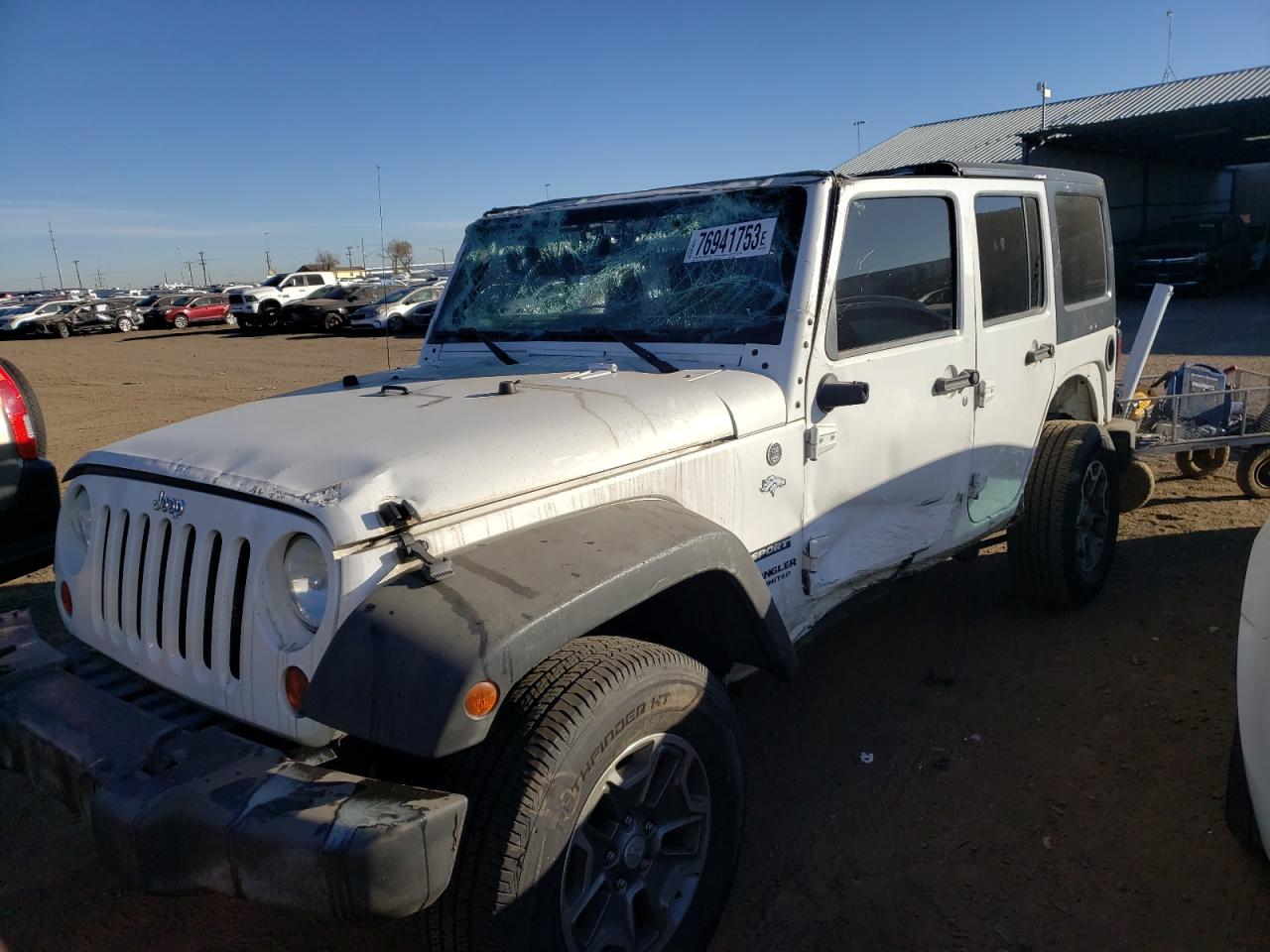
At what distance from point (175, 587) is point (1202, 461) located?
22.9ft

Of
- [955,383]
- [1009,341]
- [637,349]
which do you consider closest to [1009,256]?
[1009,341]

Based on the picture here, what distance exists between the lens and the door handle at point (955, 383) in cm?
362

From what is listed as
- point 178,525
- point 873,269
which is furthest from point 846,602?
point 178,525

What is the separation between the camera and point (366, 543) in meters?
2.12

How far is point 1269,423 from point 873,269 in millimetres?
4575

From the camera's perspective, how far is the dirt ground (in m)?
2.74

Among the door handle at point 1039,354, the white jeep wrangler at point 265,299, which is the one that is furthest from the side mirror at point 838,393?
the white jeep wrangler at point 265,299

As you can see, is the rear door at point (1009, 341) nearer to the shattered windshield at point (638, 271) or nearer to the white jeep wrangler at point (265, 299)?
the shattered windshield at point (638, 271)

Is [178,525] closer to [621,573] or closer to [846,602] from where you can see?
[621,573]

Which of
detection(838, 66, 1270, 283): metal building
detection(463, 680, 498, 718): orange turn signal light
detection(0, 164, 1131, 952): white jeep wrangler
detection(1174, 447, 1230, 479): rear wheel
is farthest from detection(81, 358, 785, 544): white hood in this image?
detection(838, 66, 1270, 283): metal building

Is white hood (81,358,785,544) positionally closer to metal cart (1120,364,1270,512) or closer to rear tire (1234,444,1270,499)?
metal cart (1120,364,1270,512)

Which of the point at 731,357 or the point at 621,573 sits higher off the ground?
the point at 731,357

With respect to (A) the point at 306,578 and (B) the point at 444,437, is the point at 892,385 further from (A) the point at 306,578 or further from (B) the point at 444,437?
(A) the point at 306,578

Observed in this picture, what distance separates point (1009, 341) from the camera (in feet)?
13.3
